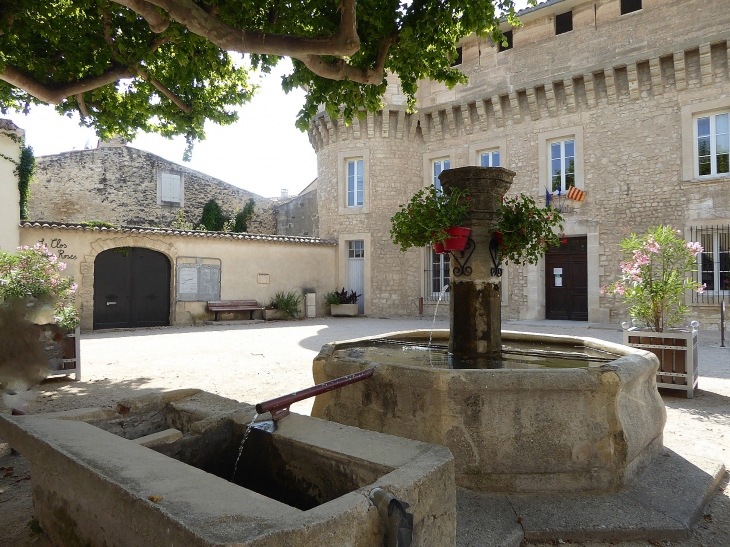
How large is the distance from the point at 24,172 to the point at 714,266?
16.1 metres

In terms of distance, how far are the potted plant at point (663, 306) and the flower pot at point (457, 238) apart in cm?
304

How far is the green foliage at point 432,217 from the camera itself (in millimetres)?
3523

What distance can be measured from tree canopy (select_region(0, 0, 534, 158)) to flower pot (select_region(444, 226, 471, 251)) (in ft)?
6.82

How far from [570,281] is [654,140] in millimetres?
3928

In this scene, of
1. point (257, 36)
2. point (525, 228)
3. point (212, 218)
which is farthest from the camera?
point (212, 218)

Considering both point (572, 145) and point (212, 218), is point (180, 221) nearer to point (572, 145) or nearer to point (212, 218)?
point (212, 218)

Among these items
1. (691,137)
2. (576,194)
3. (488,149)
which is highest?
(488,149)

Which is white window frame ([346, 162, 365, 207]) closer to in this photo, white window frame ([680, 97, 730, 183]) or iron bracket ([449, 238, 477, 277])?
white window frame ([680, 97, 730, 183])

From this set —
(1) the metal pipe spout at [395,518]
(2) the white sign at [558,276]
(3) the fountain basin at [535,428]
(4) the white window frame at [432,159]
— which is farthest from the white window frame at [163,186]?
(1) the metal pipe spout at [395,518]

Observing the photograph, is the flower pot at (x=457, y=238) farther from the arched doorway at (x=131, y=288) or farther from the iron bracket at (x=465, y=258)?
the arched doorway at (x=131, y=288)

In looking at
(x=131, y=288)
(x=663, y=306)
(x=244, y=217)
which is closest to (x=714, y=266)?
(x=663, y=306)

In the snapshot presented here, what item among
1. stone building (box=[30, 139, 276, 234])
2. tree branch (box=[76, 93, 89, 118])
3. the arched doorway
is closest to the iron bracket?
tree branch (box=[76, 93, 89, 118])

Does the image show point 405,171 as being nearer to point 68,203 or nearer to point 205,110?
point 205,110

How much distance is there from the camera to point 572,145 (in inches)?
497
